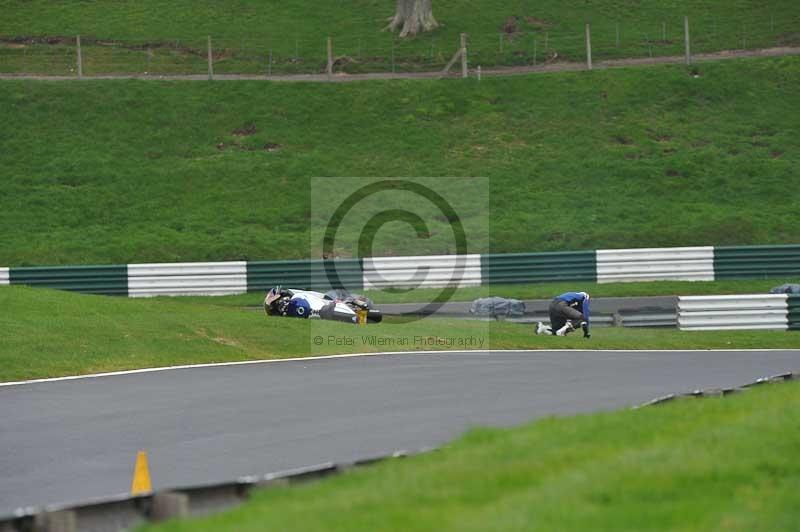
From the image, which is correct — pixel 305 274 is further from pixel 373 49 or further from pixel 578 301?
pixel 373 49

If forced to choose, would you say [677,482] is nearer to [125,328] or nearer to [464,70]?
[125,328]

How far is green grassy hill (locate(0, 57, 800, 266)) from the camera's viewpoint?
1313 inches

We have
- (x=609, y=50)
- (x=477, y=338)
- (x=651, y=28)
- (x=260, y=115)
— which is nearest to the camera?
(x=477, y=338)

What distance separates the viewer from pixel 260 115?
41.4 m

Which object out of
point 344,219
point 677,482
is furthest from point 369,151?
point 677,482

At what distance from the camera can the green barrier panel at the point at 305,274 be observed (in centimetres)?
2859

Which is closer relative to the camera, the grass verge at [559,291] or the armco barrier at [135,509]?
the armco barrier at [135,509]

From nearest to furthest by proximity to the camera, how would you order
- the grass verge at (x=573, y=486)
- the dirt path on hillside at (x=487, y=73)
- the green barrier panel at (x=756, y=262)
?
the grass verge at (x=573, y=486) < the green barrier panel at (x=756, y=262) < the dirt path on hillside at (x=487, y=73)

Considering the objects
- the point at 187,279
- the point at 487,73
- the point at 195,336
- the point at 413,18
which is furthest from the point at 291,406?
the point at 413,18

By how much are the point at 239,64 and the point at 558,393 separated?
3486cm

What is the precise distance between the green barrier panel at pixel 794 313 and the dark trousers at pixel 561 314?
203 inches

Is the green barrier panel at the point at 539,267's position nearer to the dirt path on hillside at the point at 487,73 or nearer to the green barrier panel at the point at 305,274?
the green barrier panel at the point at 305,274

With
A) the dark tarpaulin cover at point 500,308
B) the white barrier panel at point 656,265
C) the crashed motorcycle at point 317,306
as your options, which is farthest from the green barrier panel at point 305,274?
the white barrier panel at point 656,265

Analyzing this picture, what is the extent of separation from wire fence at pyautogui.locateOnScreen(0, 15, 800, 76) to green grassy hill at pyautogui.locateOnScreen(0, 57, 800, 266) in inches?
130
